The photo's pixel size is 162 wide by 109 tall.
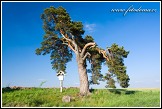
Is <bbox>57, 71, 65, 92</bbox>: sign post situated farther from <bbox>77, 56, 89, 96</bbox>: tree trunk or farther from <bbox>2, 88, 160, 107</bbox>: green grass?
<bbox>2, 88, 160, 107</bbox>: green grass

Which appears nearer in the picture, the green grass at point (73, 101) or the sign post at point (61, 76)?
the green grass at point (73, 101)

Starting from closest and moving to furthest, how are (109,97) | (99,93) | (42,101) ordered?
(42,101) < (109,97) < (99,93)

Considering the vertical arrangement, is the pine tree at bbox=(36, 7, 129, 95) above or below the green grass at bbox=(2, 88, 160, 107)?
above

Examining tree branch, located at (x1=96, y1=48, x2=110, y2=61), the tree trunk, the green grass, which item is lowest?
the green grass

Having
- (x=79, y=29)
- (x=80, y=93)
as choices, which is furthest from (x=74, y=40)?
(x=80, y=93)

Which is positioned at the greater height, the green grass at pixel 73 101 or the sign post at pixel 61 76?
the sign post at pixel 61 76

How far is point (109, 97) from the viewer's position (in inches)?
771

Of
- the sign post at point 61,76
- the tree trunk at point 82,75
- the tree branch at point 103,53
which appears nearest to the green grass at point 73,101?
the tree trunk at point 82,75

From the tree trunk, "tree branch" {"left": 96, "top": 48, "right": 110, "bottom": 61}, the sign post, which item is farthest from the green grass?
"tree branch" {"left": 96, "top": 48, "right": 110, "bottom": 61}

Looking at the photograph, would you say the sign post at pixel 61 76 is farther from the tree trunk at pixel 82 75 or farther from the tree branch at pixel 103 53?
the tree branch at pixel 103 53

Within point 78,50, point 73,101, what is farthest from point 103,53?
point 73,101

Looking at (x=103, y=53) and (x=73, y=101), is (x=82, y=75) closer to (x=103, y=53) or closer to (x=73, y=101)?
(x=103, y=53)

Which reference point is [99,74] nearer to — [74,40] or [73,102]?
[74,40]

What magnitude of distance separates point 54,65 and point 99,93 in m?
4.37
